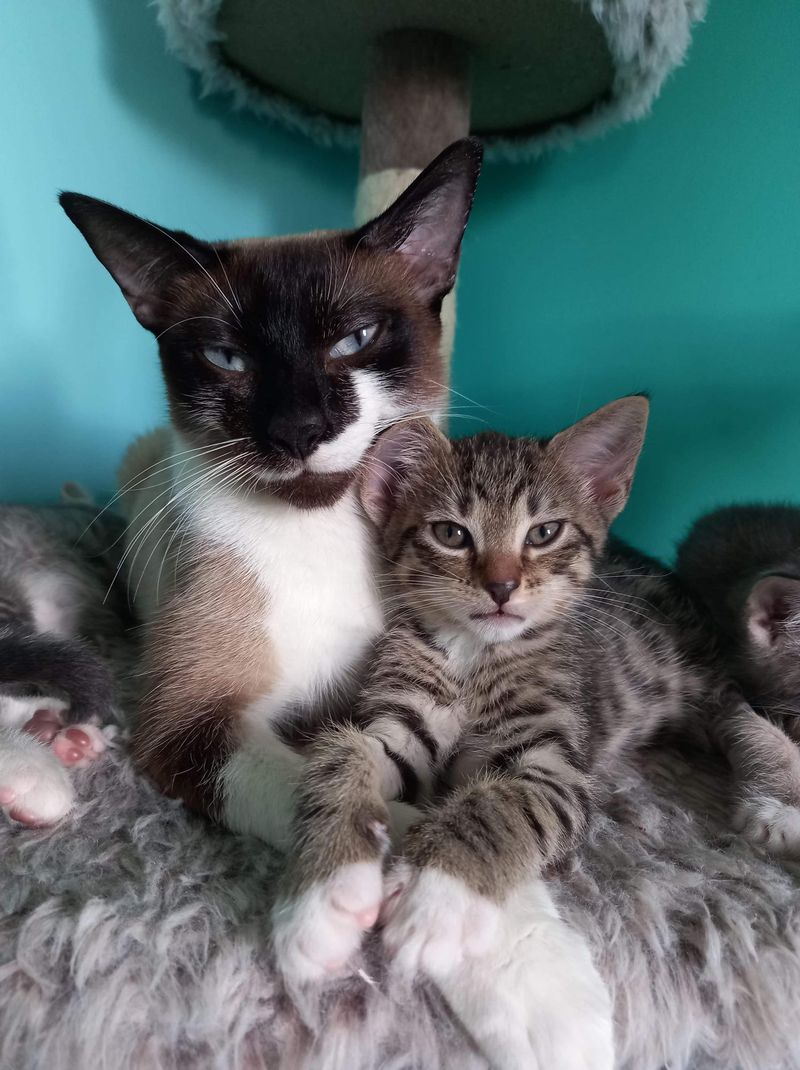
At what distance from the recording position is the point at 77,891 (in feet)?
2.20

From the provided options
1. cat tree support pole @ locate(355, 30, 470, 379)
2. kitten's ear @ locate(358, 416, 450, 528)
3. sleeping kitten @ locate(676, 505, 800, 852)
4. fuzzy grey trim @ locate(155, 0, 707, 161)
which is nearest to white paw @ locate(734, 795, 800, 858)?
sleeping kitten @ locate(676, 505, 800, 852)

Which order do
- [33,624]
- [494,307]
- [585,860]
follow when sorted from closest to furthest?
[585,860]
[33,624]
[494,307]

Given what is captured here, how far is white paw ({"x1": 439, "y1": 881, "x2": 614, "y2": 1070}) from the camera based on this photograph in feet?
1.73

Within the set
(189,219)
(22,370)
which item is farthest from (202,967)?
(189,219)

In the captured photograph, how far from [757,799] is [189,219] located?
1.63 metres

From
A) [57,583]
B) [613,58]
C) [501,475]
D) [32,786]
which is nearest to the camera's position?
[32,786]

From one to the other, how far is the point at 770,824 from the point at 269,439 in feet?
2.28

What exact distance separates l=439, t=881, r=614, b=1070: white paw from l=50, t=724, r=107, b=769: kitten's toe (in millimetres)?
534

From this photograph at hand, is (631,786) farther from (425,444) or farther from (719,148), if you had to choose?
(719,148)

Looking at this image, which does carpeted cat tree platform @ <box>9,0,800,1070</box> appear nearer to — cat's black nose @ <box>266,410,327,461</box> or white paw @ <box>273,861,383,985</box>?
white paw @ <box>273,861,383,985</box>

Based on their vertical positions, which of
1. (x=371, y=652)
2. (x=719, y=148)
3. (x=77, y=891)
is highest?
(x=719, y=148)

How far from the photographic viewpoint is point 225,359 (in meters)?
0.94

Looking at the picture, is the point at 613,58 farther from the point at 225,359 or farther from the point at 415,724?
the point at 415,724

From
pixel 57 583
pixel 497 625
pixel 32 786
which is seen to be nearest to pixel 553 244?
pixel 497 625
